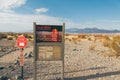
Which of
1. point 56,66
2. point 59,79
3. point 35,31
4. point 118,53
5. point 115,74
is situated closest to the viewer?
point 35,31

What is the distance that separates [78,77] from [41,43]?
2.84m

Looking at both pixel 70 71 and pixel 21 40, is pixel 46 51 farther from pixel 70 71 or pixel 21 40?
pixel 70 71

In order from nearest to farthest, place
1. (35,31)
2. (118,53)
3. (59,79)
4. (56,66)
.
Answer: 1. (35,31)
2. (59,79)
3. (56,66)
4. (118,53)

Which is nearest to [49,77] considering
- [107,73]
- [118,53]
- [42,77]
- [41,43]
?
[42,77]

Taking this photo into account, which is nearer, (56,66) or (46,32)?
(46,32)

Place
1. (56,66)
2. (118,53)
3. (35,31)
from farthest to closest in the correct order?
(118,53) → (56,66) → (35,31)

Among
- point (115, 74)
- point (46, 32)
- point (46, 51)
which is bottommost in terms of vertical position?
point (115, 74)

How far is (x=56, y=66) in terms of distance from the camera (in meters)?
16.1

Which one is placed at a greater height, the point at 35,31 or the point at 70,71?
the point at 35,31

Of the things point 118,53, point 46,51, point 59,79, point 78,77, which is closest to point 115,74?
point 78,77

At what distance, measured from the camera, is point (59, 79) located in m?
12.2

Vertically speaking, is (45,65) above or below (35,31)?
below

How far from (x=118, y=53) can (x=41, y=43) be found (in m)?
12.1

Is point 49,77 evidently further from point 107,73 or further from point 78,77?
point 107,73
